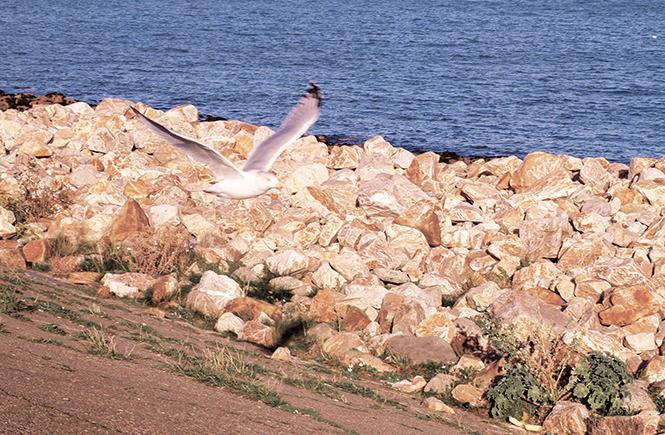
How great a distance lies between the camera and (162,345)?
914 centimetres

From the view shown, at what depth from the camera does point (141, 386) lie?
22.3ft

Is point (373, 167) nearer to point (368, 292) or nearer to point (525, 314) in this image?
point (368, 292)

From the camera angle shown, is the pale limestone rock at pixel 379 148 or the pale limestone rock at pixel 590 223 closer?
the pale limestone rock at pixel 590 223

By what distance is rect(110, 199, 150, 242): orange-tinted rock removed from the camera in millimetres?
13812

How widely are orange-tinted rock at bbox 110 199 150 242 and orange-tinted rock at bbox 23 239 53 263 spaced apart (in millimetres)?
1247

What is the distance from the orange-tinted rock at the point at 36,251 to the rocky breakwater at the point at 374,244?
0.03m

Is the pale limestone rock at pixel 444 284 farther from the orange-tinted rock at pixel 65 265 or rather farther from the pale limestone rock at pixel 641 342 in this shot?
the orange-tinted rock at pixel 65 265

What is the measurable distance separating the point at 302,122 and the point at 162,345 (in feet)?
11.2

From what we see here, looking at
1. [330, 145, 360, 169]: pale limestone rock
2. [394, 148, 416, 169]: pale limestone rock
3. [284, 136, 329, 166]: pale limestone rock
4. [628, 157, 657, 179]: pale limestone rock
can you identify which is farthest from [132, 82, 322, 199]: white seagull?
[628, 157, 657, 179]: pale limestone rock

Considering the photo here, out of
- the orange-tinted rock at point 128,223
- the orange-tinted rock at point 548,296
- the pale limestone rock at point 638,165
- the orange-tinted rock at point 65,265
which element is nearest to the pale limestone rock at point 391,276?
the orange-tinted rock at point 548,296

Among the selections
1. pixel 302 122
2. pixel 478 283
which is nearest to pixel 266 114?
pixel 478 283

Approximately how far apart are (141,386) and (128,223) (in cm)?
765

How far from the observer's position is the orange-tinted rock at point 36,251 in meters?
13.0

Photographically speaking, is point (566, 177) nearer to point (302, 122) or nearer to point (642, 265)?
point (642, 265)
